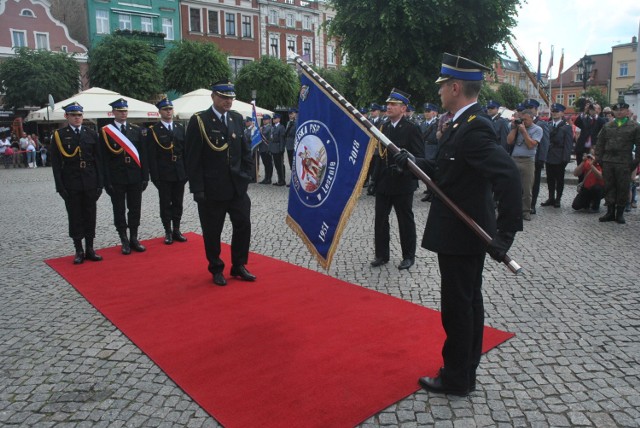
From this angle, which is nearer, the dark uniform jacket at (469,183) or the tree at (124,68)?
the dark uniform jacket at (469,183)

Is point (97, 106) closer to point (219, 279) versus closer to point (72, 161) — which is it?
point (72, 161)

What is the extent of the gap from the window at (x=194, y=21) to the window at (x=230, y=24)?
2841 mm

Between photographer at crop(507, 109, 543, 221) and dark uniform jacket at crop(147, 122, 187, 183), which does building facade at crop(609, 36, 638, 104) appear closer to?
photographer at crop(507, 109, 543, 221)

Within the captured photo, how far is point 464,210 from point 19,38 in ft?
143

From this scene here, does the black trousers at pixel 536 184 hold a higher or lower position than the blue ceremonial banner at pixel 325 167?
lower

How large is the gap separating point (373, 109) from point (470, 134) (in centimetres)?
1127

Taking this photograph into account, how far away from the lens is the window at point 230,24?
5062 cm

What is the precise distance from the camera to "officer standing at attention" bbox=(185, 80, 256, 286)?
5.72 meters

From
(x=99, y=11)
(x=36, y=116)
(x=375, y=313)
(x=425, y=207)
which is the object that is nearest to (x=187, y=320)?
(x=375, y=313)

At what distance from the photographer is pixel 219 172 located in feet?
19.0

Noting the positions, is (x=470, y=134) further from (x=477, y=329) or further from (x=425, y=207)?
(x=425, y=207)

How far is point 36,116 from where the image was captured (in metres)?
22.1

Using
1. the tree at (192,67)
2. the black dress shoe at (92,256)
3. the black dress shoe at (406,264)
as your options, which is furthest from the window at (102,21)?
the black dress shoe at (406,264)

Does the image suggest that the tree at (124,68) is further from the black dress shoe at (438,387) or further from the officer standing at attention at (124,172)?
the black dress shoe at (438,387)
